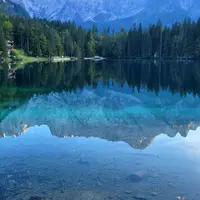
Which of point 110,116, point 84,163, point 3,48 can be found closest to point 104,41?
point 3,48

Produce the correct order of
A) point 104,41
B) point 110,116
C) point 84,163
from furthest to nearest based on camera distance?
point 104,41, point 110,116, point 84,163

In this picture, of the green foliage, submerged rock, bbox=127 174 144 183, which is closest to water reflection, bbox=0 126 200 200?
submerged rock, bbox=127 174 144 183

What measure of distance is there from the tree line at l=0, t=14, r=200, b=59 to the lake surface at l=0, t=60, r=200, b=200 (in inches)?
4141

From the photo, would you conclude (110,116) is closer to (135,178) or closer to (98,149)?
(98,149)

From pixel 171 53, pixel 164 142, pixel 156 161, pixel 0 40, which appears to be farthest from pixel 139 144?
pixel 171 53

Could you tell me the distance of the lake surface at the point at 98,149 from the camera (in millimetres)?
11836

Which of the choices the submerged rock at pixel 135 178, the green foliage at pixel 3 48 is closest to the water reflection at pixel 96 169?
the submerged rock at pixel 135 178

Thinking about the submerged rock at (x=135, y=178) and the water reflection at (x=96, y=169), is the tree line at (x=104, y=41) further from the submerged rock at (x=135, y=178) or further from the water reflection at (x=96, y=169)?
the submerged rock at (x=135, y=178)

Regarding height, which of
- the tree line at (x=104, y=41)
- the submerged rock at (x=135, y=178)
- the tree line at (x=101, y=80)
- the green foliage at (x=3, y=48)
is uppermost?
the tree line at (x=104, y=41)

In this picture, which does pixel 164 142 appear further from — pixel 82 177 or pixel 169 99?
pixel 169 99

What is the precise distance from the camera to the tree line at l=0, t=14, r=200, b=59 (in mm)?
132000

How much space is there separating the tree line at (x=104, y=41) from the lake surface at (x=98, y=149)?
10519 cm

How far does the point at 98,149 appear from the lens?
55.5ft

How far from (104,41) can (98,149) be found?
553ft
